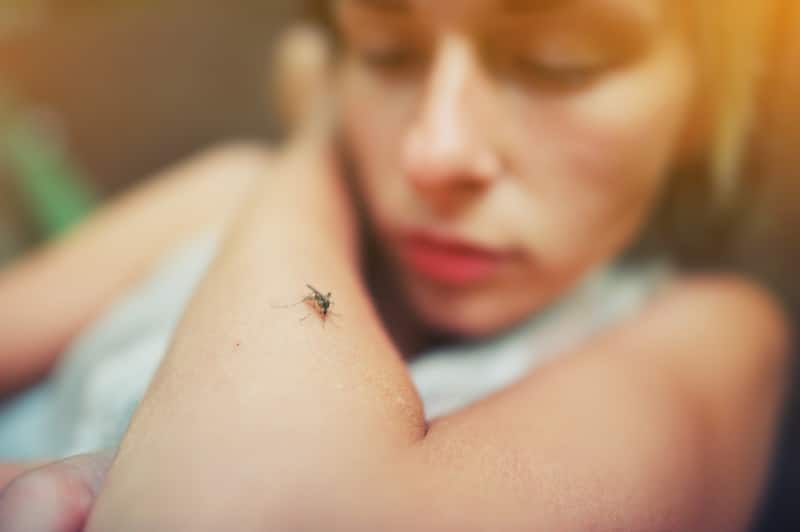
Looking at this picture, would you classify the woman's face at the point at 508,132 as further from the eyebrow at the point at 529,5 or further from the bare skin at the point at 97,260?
the bare skin at the point at 97,260

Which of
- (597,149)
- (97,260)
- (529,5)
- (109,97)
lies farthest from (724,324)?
(109,97)

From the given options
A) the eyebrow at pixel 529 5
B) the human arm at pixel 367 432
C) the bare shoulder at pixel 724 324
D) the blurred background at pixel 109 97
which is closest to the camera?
the human arm at pixel 367 432

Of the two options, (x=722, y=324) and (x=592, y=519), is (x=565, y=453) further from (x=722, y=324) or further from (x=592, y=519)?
(x=722, y=324)

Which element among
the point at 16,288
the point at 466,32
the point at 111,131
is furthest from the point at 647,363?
the point at 111,131

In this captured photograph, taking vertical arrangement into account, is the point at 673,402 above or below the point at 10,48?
below

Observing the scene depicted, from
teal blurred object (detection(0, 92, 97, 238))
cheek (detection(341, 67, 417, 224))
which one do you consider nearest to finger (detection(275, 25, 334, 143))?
cheek (detection(341, 67, 417, 224))

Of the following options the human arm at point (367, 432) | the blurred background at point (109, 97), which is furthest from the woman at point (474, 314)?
the blurred background at point (109, 97)

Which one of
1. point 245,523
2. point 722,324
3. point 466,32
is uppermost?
point 466,32
